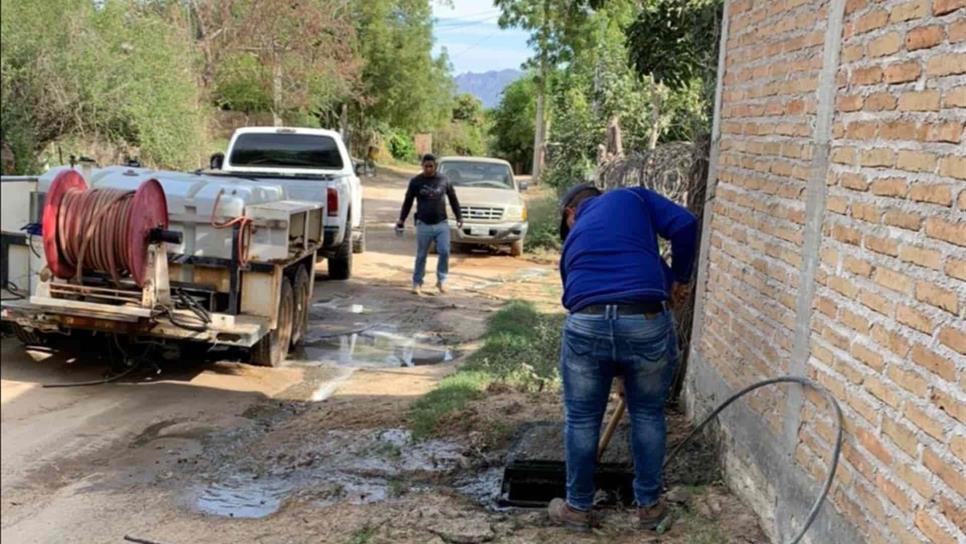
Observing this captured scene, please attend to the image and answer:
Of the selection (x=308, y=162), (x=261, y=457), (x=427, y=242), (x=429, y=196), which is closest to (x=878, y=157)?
(x=261, y=457)

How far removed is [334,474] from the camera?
5.44 meters

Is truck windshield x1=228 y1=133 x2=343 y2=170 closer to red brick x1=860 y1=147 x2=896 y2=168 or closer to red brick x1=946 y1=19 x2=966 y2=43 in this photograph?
red brick x1=860 y1=147 x2=896 y2=168

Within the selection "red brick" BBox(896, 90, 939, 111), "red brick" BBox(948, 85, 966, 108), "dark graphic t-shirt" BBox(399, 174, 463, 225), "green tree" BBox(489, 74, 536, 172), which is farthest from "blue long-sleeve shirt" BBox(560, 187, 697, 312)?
"green tree" BBox(489, 74, 536, 172)

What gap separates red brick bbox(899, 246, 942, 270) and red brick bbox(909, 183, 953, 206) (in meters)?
0.17

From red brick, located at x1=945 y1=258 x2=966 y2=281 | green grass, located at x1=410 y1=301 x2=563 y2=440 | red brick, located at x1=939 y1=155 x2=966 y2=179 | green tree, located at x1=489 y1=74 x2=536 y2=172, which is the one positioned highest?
green tree, located at x1=489 y1=74 x2=536 y2=172

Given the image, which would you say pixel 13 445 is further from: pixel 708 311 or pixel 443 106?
pixel 443 106

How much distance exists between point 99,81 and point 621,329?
11440mm

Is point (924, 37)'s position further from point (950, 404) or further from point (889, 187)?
point (950, 404)

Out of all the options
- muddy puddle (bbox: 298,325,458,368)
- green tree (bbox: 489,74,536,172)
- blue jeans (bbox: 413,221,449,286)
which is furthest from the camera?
green tree (bbox: 489,74,536,172)

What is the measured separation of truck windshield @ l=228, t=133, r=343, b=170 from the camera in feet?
42.2

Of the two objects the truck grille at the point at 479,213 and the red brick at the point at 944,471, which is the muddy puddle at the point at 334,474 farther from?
the truck grille at the point at 479,213

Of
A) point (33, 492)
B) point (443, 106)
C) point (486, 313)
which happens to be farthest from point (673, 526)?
point (443, 106)

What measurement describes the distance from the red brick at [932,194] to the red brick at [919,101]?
10.3 inches

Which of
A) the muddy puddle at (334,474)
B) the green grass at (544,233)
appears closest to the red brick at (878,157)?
the muddy puddle at (334,474)
